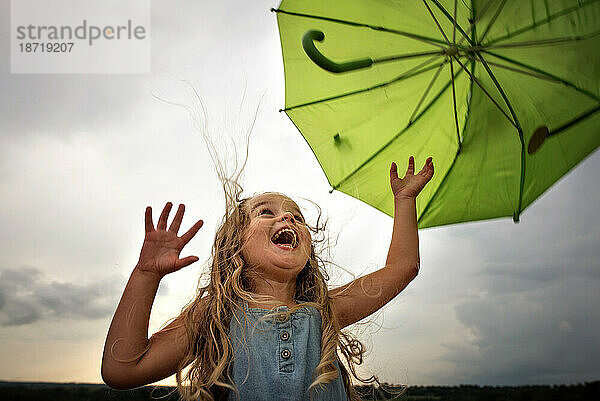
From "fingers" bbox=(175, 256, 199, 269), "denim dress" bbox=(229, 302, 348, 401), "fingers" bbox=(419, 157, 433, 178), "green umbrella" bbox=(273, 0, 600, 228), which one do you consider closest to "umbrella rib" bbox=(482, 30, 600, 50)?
"green umbrella" bbox=(273, 0, 600, 228)

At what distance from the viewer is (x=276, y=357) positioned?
155 centimetres

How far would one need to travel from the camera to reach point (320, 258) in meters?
1.95

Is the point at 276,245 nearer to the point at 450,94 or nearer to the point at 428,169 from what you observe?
the point at 428,169

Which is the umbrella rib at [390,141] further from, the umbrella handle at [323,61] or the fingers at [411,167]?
the umbrella handle at [323,61]

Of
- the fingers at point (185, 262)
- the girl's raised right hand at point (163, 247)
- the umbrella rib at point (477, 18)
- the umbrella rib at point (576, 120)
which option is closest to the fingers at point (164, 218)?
the girl's raised right hand at point (163, 247)

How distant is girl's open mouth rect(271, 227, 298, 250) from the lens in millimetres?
1711

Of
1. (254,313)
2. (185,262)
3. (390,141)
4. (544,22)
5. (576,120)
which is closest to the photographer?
(185,262)

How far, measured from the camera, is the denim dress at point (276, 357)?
5.01 feet

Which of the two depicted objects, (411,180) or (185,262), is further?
(411,180)

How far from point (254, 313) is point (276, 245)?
209 mm

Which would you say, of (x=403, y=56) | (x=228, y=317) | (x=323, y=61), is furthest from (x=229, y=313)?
(x=403, y=56)

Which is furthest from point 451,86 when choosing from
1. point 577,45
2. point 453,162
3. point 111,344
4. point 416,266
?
point 111,344

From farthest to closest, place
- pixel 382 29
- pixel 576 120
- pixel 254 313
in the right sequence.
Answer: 1. pixel 382 29
2. pixel 576 120
3. pixel 254 313

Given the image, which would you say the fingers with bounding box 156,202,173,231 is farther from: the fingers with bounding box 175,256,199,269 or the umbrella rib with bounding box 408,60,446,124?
the umbrella rib with bounding box 408,60,446,124
